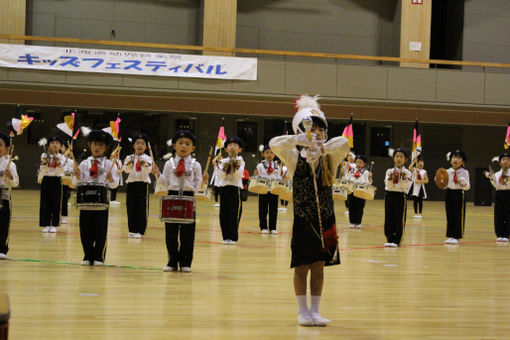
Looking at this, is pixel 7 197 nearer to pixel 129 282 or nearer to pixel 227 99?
pixel 129 282

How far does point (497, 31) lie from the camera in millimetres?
27391

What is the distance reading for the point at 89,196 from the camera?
858cm

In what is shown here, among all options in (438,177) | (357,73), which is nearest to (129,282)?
(438,177)

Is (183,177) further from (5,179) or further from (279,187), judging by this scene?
(279,187)

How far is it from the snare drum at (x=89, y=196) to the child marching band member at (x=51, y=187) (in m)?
4.33

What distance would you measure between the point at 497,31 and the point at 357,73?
7.24 metres

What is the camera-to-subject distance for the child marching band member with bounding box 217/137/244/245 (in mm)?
11734

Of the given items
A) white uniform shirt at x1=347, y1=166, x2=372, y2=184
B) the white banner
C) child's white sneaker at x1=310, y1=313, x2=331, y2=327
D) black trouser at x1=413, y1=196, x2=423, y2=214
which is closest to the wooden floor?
child's white sneaker at x1=310, y1=313, x2=331, y2=327

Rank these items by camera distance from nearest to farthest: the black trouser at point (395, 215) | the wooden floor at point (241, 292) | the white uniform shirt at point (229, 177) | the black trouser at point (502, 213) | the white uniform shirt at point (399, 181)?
the wooden floor at point (241, 292)
the white uniform shirt at point (229, 177)
the white uniform shirt at point (399, 181)
the black trouser at point (395, 215)
the black trouser at point (502, 213)

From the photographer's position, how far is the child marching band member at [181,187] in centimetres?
855

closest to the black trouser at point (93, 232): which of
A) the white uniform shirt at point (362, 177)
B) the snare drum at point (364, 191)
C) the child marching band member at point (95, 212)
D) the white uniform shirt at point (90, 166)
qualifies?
the child marching band member at point (95, 212)

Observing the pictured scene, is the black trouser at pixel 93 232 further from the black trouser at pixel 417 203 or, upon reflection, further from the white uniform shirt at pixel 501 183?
the black trouser at pixel 417 203

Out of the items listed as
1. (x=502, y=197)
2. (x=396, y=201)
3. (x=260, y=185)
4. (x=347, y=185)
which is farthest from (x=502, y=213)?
(x=260, y=185)

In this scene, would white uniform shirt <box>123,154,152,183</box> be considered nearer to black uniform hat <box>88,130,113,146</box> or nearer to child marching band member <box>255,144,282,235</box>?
child marching band member <box>255,144,282,235</box>
